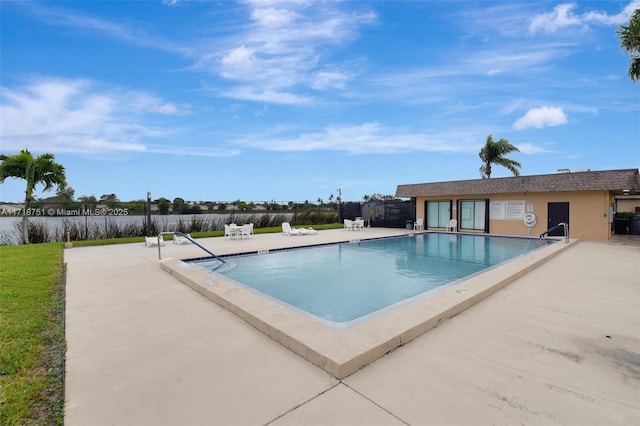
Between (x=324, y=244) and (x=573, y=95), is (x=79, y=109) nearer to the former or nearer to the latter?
(x=324, y=244)

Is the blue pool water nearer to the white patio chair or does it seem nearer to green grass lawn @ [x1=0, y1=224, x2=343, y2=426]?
green grass lawn @ [x1=0, y1=224, x2=343, y2=426]

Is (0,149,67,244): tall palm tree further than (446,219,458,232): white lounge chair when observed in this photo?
No

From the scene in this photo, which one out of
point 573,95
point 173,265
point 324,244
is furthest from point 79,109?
point 573,95

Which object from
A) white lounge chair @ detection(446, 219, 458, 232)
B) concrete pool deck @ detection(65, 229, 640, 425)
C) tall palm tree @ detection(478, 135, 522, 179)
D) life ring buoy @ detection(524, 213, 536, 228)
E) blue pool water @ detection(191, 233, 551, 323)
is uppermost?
tall palm tree @ detection(478, 135, 522, 179)

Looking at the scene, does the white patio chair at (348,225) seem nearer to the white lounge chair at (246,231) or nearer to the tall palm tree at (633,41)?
the white lounge chair at (246,231)

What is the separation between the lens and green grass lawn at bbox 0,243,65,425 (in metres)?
2.10

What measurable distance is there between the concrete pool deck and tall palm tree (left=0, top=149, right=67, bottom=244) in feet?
33.5

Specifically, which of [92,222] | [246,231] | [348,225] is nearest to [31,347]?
[246,231]

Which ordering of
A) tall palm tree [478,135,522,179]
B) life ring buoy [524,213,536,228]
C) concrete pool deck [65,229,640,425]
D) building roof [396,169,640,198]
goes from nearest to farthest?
1. concrete pool deck [65,229,640,425]
2. building roof [396,169,640,198]
3. life ring buoy [524,213,536,228]
4. tall palm tree [478,135,522,179]

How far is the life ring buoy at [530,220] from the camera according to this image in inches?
560

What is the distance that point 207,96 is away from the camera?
1445 centimetres

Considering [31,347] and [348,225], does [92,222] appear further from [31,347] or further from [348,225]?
[31,347]

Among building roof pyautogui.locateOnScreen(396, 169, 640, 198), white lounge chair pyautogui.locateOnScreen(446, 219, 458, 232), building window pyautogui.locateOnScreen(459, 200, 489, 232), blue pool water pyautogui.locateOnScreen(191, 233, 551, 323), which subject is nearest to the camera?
blue pool water pyautogui.locateOnScreen(191, 233, 551, 323)

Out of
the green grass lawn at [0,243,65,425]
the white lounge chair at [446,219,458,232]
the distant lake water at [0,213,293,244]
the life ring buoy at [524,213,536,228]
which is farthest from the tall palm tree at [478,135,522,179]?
the green grass lawn at [0,243,65,425]
